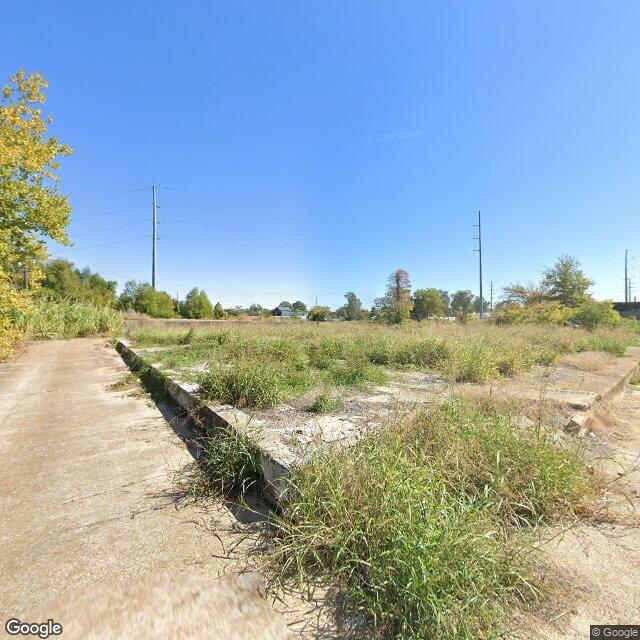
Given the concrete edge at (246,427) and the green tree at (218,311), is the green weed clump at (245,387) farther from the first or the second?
the green tree at (218,311)

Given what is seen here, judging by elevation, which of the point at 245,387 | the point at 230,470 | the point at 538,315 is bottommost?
the point at 230,470

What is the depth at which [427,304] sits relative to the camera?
3859 centimetres

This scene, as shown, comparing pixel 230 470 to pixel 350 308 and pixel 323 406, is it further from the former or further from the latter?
pixel 350 308

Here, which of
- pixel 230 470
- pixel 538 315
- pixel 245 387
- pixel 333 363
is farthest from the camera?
pixel 538 315

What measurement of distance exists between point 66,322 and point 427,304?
111ft

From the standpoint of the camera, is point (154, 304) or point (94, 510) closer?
point (94, 510)

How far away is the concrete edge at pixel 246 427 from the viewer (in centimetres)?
191

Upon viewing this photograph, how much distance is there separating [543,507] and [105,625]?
209 centimetres

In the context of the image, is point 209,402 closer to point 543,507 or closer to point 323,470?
point 323,470

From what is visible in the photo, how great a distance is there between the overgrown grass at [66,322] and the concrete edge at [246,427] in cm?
1162

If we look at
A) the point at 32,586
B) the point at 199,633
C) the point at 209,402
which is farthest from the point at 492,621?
the point at 209,402

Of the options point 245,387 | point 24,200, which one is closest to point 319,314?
point 24,200

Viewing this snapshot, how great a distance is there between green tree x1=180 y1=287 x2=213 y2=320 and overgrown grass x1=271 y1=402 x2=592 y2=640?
113 feet

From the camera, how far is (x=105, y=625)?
121 centimetres
